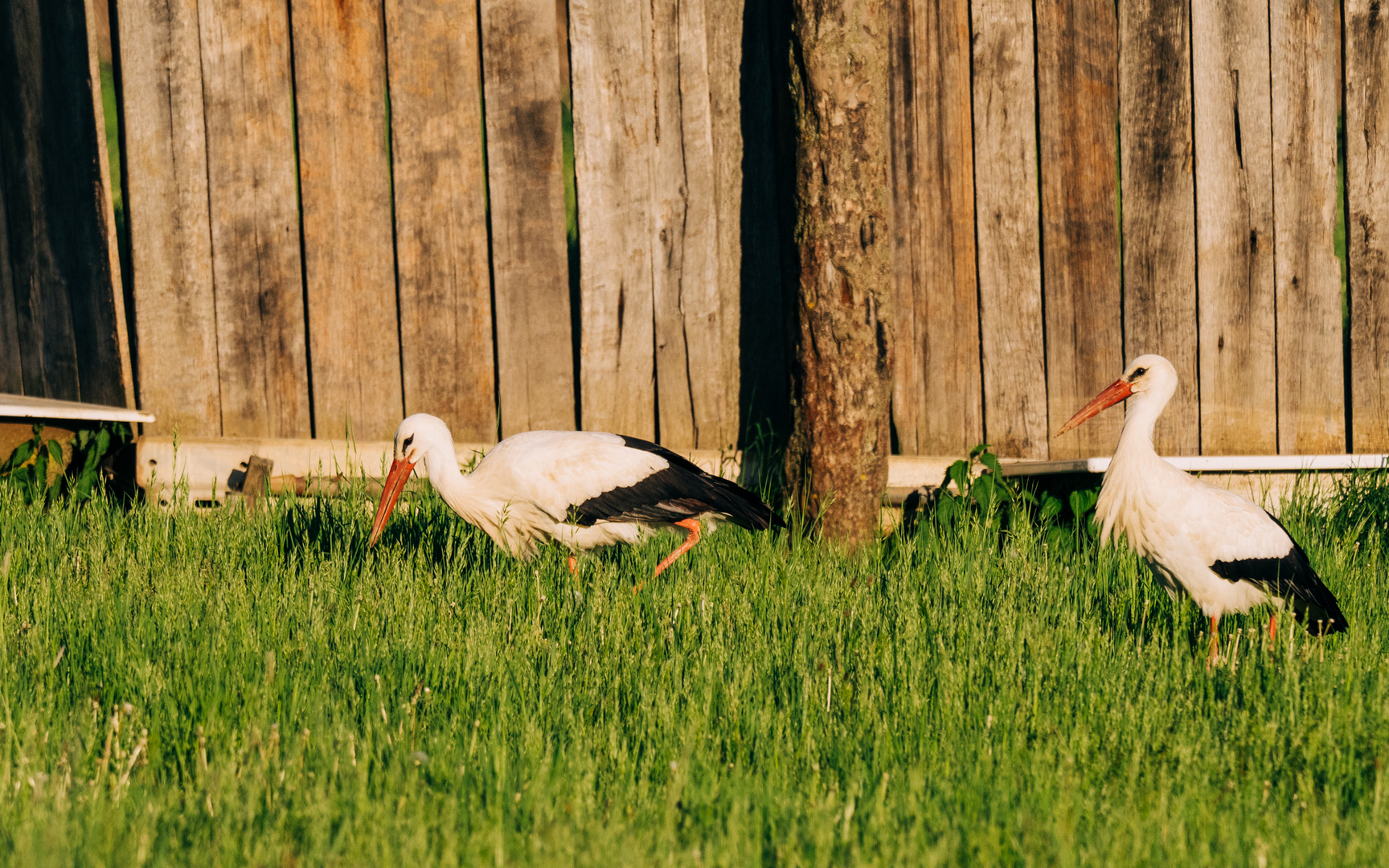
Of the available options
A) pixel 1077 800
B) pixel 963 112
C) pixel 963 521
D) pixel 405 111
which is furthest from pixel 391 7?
pixel 1077 800

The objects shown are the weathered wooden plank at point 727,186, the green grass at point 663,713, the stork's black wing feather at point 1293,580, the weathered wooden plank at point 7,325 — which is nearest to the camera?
the green grass at point 663,713

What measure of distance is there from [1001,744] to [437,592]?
6.28 feet

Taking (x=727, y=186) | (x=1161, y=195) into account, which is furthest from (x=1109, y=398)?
(x=727, y=186)

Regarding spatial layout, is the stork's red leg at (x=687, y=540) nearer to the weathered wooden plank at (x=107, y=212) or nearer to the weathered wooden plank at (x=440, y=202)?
the weathered wooden plank at (x=440, y=202)

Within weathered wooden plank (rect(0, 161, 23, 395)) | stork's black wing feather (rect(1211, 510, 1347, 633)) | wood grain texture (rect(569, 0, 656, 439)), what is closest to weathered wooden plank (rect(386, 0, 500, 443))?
wood grain texture (rect(569, 0, 656, 439))

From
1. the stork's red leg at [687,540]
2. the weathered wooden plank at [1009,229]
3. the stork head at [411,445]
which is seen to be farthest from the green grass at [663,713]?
the weathered wooden plank at [1009,229]

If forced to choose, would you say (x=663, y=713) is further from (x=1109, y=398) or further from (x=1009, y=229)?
(x=1009, y=229)

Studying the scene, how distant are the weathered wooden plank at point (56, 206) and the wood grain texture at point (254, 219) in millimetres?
499

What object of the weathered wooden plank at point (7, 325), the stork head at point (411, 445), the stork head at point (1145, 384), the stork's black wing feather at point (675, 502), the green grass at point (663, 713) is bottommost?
the green grass at point (663, 713)

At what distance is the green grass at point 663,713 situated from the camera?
189 cm

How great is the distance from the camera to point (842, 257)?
12.7ft

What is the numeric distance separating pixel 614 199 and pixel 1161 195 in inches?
94.1

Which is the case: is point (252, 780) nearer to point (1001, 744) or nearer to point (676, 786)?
point (676, 786)

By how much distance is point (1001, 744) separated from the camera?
2301 millimetres
